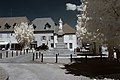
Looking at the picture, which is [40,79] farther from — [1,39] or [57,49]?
[1,39]

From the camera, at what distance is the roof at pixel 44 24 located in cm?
8675

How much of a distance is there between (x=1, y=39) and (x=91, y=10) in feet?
233

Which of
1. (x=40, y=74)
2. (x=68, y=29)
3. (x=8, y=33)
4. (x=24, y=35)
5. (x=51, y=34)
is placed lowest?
(x=40, y=74)

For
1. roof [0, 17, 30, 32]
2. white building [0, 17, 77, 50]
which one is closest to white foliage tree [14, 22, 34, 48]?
white building [0, 17, 77, 50]

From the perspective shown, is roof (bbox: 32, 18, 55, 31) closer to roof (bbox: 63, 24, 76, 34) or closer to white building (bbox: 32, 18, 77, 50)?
white building (bbox: 32, 18, 77, 50)

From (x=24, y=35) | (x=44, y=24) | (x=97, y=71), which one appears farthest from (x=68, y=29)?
(x=97, y=71)

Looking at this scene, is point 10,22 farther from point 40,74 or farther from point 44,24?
point 40,74

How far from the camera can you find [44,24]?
8775cm

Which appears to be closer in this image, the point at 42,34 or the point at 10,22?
the point at 42,34

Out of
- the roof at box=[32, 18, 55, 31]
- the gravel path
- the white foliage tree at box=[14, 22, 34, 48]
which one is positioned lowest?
the gravel path

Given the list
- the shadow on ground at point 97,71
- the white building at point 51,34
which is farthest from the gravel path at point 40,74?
the white building at point 51,34

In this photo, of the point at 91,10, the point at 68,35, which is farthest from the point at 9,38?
the point at 91,10

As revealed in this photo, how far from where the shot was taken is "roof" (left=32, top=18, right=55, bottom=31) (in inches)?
3415

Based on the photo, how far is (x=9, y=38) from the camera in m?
86.8
